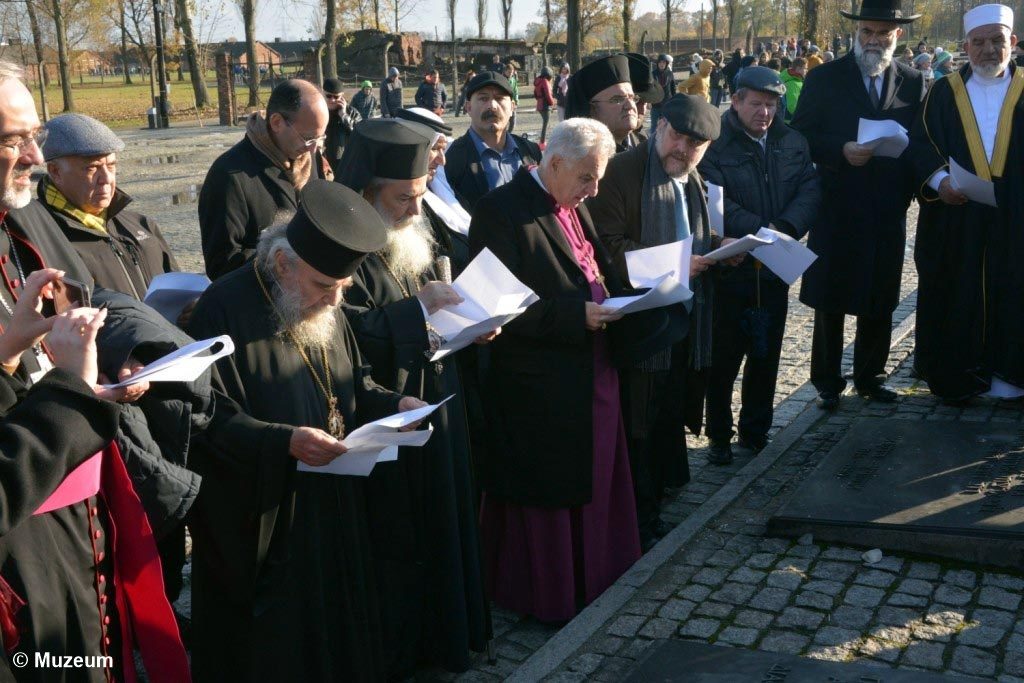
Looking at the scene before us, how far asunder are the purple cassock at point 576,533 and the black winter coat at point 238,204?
1458 mm

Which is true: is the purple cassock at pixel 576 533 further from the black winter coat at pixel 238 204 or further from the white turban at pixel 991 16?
the white turban at pixel 991 16

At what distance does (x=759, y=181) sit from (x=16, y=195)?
14.5 ft

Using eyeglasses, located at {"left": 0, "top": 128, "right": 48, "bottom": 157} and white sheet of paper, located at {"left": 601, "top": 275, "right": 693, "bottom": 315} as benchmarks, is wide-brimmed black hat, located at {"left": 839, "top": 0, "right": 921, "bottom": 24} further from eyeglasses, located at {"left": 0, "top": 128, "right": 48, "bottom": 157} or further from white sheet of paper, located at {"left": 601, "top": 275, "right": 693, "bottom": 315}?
eyeglasses, located at {"left": 0, "top": 128, "right": 48, "bottom": 157}

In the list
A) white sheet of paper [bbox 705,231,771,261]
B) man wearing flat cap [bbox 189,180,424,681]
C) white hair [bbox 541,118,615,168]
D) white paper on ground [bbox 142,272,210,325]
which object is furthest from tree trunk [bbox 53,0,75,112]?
man wearing flat cap [bbox 189,180,424,681]

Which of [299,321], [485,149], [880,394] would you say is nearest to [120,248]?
[299,321]

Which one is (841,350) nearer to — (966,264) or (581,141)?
(966,264)

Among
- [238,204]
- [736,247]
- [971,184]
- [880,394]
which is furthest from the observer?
[880,394]

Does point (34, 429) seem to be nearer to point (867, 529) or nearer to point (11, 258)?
point (11, 258)

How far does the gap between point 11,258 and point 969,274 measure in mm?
5854

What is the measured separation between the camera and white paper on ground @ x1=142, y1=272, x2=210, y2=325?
397cm

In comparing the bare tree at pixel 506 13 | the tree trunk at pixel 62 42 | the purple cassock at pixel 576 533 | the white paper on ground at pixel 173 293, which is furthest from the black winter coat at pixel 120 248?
the bare tree at pixel 506 13

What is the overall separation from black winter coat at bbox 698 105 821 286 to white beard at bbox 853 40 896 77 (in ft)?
3.41

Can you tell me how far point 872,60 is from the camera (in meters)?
7.03

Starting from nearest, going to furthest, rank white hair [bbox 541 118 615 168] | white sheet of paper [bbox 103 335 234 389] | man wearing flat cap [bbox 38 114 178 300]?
white sheet of paper [bbox 103 335 234 389], man wearing flat cap [bbox 38 114 178 300], white hair [bbox 541 118 615 168]
